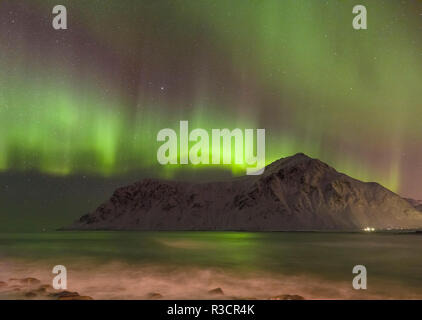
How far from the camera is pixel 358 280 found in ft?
108

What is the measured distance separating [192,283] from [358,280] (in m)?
16.0
